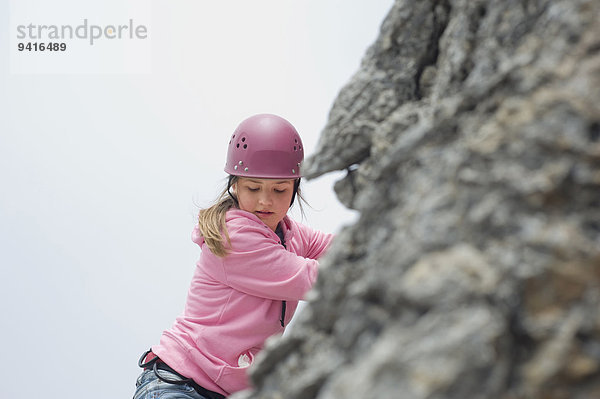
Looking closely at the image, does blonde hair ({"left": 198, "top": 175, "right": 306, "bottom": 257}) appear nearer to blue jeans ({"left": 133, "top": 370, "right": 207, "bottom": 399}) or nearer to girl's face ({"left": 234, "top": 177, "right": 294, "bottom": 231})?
girl's face ({"left": 234, "top": 177, "right": 294, "bottom": 231})

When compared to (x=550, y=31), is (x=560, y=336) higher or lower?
lower

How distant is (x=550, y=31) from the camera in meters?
0.52

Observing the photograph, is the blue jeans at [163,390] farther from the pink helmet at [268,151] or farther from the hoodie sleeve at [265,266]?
the pink helmet at [268,151]

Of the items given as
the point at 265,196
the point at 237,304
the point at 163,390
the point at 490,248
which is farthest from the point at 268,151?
the point at 490,248

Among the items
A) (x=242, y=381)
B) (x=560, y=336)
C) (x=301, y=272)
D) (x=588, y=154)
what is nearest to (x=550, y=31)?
(x=588, y=154)

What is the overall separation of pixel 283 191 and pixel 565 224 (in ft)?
3.13

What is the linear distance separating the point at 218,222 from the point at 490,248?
0.96m

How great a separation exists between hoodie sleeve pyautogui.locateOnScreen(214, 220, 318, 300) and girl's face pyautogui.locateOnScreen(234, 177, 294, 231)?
0.17ft

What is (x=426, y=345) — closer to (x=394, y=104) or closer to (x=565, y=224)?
(x=565, y=224)

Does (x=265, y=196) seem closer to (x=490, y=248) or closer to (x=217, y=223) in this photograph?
(x=217, y=223)

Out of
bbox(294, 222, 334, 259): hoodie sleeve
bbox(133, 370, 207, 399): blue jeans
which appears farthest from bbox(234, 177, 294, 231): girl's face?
bbox(133, 370, 207, 399): blue jeans

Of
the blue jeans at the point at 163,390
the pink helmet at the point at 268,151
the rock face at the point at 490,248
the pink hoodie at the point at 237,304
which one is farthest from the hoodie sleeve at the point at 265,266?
the rock face at the point at 490,248

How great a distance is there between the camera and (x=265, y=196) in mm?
1354

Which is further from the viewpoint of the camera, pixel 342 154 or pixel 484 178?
pixel 342 154
